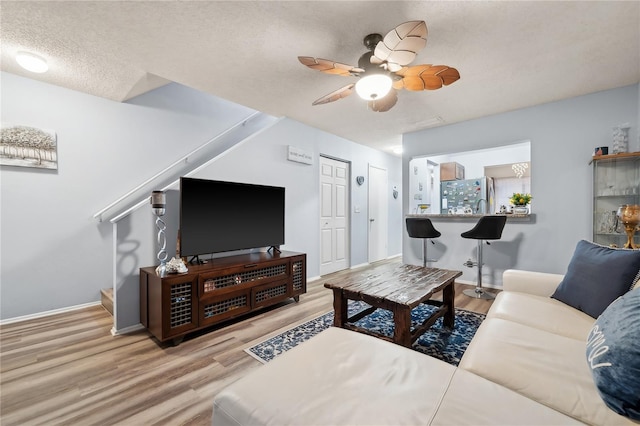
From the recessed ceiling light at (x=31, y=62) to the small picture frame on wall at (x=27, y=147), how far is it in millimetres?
619

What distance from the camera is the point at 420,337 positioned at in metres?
2.28

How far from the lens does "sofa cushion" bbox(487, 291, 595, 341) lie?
143 cm

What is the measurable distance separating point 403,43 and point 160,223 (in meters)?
2.50

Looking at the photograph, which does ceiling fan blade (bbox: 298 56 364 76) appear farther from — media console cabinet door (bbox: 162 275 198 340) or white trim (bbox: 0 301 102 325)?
white trim (bbox: 0 301 102 325)

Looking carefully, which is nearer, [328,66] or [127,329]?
[328,66]

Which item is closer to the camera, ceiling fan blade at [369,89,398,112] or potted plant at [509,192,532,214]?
ceiling fan blade at [369,89,398,112]

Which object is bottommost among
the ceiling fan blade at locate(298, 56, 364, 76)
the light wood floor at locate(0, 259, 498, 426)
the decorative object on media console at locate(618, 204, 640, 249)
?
the light wood floor at locate(0, 259, 498, 426)

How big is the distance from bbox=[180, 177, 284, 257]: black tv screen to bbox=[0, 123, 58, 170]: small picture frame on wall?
1.60 metres

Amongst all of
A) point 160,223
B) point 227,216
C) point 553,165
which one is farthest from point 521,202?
point 160,223

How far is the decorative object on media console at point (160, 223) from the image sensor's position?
7.48ft

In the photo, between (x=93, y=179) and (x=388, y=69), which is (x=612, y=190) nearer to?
(x=388, y=69)

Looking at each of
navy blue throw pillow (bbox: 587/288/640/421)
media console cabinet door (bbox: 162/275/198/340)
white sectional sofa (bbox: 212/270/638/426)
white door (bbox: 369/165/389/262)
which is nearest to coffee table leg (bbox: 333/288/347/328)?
white sectional sofa (bbox: 212/270/638/426)

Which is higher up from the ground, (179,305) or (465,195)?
(465,195)

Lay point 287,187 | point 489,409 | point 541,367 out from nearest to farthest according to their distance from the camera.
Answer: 1. point 489,409
2. point 541,367
3. point 287,187
